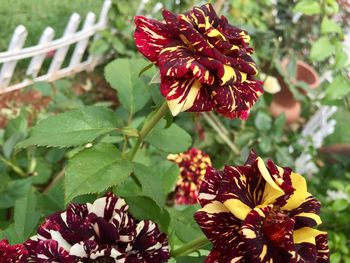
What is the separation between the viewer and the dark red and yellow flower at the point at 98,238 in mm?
595

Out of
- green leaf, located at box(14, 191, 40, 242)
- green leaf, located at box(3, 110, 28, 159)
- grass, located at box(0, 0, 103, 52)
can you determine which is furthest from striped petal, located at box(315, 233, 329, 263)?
grass, located at box(0, 0, 103, 52)

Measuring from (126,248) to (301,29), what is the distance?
7.65 feet

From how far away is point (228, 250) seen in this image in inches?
22.7

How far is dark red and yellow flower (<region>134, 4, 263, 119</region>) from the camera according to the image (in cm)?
62

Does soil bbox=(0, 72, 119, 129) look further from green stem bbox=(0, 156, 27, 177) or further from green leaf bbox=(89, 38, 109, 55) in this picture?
green stem bbox=(0, 156, 27, 177)

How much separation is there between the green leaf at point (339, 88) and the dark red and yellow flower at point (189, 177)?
1.52 ft

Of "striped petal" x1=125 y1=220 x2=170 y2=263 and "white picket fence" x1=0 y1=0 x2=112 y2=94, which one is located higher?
"striped petal" x1=125 y1=220 x2=170 y2=263

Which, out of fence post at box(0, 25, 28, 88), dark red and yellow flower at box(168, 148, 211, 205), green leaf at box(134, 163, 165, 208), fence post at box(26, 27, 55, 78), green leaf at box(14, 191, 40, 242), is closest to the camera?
green leaf at box(134, 163, 165, 208)

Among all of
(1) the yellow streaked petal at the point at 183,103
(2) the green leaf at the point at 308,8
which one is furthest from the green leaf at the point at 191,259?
(2) the green leaf at the point at 308,8

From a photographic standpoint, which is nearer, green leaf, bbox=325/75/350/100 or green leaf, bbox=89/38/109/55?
green leaf, bbox=325/75/350/100

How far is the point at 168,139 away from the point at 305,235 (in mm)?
337

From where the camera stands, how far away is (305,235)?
59 centimetres

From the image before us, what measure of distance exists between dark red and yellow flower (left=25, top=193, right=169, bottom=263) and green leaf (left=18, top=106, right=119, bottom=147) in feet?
0.38

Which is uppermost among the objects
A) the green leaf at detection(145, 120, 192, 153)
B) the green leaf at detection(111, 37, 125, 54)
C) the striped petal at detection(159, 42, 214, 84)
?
the striped petal at detection(159, 42, 214, 84)
